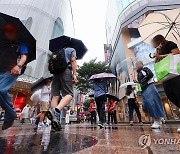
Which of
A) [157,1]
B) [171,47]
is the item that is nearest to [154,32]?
[171,47]

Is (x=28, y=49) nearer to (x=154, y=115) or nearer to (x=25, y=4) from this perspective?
(x=154, y=115)

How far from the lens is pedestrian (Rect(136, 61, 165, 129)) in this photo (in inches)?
141

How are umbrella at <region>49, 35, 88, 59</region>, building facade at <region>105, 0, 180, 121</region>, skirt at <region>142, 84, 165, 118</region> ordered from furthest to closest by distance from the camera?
building facade at <region>105, 0, 180, 121</region>
skirt at <region>142, 84, 165, 118</region>
umbrella at <region>49, 35, 88, 59</region>

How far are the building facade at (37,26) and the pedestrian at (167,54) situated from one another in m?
15.4

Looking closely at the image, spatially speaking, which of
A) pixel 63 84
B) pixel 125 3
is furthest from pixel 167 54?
pixel 125 3

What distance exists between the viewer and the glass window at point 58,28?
21.4m

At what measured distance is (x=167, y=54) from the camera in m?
2.83

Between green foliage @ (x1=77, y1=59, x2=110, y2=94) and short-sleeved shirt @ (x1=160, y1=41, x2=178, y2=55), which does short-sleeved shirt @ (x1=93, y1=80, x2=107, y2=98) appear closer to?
short-sleeved shirt @ (x1=160, y1=41, x2=178, y2=55)

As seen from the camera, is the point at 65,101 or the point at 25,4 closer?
the point at 65,101

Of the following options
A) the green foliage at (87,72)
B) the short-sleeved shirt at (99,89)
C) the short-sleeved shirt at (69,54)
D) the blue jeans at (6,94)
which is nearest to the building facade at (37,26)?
the green foliage at (87,72)

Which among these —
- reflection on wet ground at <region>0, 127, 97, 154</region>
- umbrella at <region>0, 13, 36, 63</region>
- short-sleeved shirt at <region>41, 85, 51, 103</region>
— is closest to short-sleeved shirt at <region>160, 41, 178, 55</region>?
reflection on wet ground at <region>0, 127, 97, 154</region>

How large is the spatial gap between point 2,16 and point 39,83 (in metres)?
3.25

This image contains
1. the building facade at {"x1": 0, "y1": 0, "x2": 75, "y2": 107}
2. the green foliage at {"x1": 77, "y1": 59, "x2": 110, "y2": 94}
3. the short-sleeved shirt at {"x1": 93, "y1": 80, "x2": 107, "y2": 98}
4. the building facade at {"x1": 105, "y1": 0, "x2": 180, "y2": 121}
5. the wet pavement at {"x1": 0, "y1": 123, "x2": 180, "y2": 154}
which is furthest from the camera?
the building facade at {"x1": 0, "y1": 0, "x2": 75, "y2": 107}

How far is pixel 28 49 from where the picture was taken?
2.96 metres
